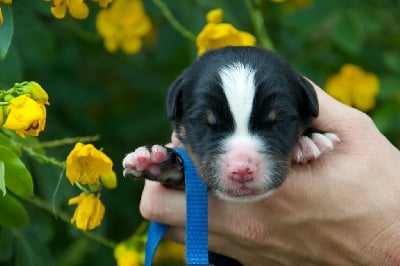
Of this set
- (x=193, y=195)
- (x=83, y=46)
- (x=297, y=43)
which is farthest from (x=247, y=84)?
(x=83, y=46)

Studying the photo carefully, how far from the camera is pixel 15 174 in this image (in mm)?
2604

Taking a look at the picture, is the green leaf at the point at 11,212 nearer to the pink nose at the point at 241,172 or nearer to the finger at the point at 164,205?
the finger at the point at 164,205

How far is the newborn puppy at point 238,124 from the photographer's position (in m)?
2.64

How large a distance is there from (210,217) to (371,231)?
1.62ft

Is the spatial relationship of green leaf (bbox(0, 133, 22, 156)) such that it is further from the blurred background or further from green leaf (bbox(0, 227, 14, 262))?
the blurred background

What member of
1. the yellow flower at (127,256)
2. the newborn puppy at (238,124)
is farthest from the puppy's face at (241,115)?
the yellow flower at (127,256)

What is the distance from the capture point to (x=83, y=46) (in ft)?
14.7

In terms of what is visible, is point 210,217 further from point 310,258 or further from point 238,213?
point 310,258

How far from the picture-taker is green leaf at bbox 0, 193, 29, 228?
279 centimetres

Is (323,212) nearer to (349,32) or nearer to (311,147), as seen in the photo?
(311,147)

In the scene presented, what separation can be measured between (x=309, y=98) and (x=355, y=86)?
116cm

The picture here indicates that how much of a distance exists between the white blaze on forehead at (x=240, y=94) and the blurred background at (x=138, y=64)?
77 cm

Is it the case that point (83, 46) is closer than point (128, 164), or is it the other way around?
point (128, 164)

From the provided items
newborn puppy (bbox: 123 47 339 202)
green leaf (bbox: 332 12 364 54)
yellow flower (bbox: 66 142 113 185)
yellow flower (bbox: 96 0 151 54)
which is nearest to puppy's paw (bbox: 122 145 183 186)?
newborn puppy (bbox: 123 47 339 202)
